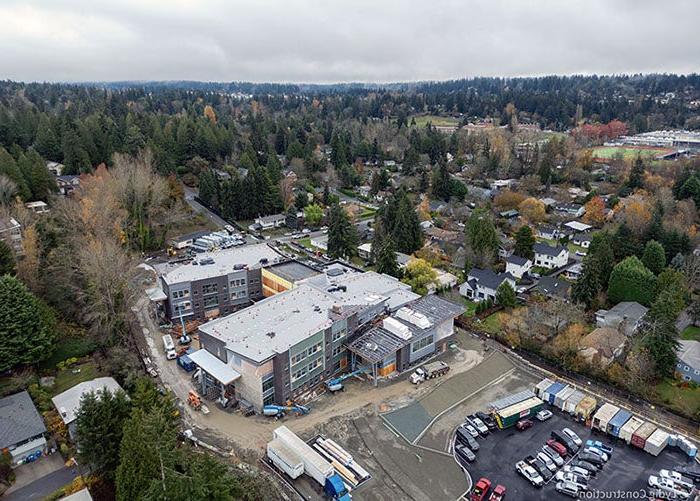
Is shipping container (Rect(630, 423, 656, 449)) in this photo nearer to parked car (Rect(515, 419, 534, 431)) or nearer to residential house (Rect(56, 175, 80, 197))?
parked car (Rect(515, 419, 534, 431))

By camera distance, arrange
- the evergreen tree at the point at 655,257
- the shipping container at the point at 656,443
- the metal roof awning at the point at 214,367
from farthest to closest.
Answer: the evergreen tree at the point at 655,257
the metal roof awning at the point at 214,367
the shipping container at the point at 656,443

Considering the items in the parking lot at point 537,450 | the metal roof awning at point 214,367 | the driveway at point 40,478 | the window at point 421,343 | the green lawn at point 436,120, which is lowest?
the parking lot at point 537,450

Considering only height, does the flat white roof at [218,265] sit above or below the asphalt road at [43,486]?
above

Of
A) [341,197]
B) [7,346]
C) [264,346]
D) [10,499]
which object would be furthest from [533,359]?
[341,197]

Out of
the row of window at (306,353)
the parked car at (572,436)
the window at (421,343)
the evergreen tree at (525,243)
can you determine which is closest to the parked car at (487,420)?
the parked car at (572,436)

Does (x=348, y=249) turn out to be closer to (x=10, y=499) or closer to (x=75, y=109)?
(x=10, y=499)

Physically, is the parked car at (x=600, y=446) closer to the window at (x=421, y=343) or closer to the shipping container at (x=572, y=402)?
the shipping container at (x=572, y=402)

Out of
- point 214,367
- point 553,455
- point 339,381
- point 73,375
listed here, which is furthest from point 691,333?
point 73,375

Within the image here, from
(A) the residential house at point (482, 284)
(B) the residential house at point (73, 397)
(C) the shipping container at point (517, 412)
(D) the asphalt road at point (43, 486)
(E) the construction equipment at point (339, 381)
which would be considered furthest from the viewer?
(A) the residential house at point (482, 284)
